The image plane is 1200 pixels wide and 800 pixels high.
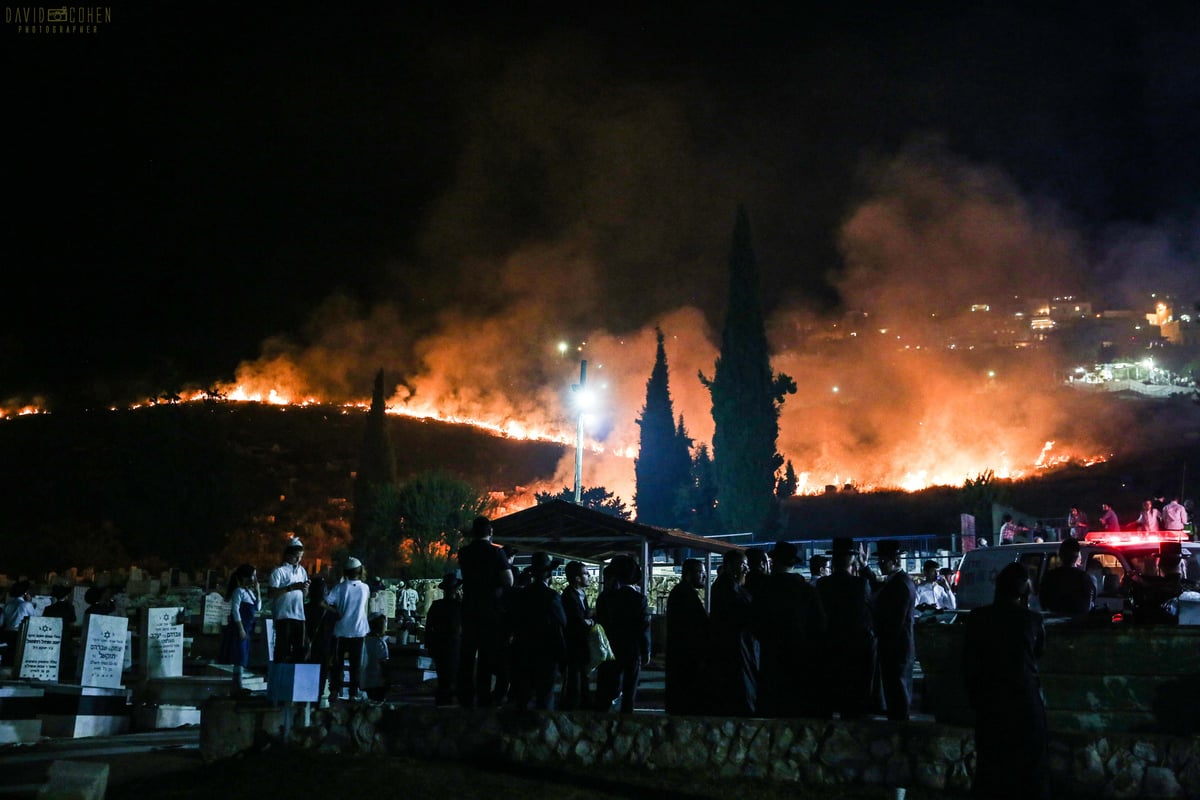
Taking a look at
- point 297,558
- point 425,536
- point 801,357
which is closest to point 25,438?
point 425,536

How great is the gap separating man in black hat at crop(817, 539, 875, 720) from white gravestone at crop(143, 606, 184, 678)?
818 centimetres

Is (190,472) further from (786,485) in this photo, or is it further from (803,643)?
(803,643)

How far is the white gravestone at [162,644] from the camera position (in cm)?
1285

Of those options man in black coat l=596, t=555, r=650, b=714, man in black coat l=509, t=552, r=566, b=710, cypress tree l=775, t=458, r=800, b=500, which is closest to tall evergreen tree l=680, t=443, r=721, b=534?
cypress tree l=775, t=458, r=800, b=500

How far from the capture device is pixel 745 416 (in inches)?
1654

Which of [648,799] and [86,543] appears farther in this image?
[86,543]

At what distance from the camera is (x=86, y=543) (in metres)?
44.7

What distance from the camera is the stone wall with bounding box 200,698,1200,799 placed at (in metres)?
7.61

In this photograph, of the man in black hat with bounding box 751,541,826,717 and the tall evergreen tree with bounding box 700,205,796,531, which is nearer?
the man in black hat with bounding box 751,541,826,717

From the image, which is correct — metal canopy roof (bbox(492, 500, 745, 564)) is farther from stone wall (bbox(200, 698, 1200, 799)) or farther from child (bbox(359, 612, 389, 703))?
stone wall (bbox(200, 698, 1200, 799))

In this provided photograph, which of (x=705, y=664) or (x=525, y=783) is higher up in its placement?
(x=705, y=664)

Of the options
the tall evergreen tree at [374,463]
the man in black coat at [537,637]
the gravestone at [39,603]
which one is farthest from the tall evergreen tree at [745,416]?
the man in black coat at [537,637]

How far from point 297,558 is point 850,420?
56.8m

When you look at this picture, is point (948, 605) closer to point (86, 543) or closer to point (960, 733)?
point (960, 733)
